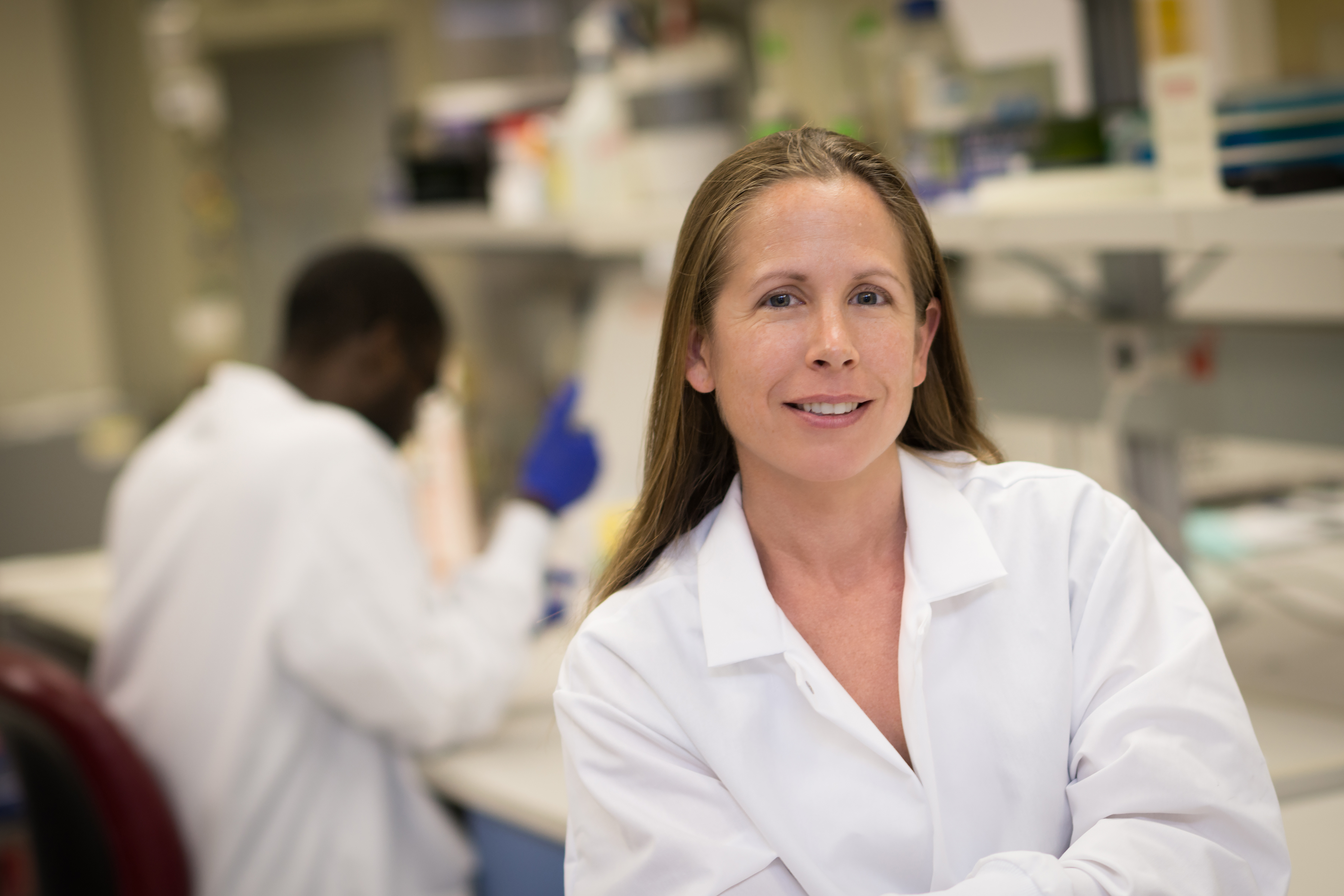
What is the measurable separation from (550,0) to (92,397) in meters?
2.37

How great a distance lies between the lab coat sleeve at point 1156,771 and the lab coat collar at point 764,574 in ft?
0.31

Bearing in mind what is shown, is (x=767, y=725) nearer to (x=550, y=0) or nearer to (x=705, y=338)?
(x=705, y=338)

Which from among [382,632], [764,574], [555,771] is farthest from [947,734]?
[382,632]

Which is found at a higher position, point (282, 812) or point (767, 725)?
point (767, 725)

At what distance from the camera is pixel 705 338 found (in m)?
1.00

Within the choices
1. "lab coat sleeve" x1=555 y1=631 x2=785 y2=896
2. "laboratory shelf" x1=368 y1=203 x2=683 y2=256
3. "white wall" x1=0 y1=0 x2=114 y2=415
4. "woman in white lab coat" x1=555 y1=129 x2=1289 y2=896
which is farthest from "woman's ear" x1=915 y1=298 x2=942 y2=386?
"white wall" x1=0 y1=0 x2=114 y2=415

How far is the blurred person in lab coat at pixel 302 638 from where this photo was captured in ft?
5.58

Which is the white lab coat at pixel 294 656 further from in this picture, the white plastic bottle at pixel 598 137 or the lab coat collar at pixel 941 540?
the lab coat collar at pixel 941 540

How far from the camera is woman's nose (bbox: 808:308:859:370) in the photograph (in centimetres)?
91

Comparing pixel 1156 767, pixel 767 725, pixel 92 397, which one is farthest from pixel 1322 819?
pixel 92 397

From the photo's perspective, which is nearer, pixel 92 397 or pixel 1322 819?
pixel 1322 819

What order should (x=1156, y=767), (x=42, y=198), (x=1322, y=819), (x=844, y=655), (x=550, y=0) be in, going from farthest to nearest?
(x=42, y=198) → (x=550, y=0) → (x=1322, y=819) → (x=844, y=655) → (x=1156, y=767)

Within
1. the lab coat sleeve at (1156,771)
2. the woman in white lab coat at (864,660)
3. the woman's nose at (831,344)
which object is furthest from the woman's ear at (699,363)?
the lab coat sleeve at (1156,771)

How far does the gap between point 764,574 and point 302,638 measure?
0.87 m
